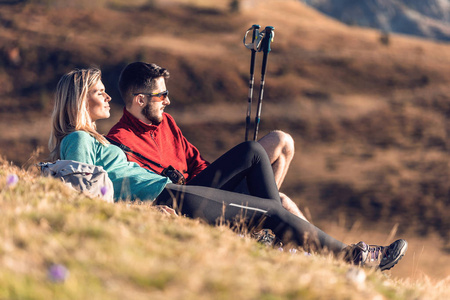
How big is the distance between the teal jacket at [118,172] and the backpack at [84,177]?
287 mm

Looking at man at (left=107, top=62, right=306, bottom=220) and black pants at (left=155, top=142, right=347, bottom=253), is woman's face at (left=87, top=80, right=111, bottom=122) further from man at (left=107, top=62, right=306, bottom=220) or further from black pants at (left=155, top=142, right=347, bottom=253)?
black pants at (left=155, top=142, right=347, bottom=253)

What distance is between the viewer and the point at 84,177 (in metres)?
4.20

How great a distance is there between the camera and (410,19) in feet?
364

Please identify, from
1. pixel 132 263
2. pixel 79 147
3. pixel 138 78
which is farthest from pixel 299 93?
pixel 132 263

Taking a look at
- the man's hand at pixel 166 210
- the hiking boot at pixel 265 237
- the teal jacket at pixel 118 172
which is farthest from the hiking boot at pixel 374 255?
the teal jacket at pixel 118 172

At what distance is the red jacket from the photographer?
17.2 ft

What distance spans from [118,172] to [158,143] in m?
0.91

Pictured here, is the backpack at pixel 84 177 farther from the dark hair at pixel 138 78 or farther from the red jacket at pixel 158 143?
the dark hair at pixel 138 78

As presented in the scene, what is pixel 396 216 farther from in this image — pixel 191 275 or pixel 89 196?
pixel 191 275

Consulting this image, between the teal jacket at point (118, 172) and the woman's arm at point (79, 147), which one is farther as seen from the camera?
the teal jacket at point (118, 172)

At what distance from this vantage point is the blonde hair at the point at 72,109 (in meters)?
4.72

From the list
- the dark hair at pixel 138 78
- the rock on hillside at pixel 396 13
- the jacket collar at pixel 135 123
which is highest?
the rock on hillside at pixel 396 13

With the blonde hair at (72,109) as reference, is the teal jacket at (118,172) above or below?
below

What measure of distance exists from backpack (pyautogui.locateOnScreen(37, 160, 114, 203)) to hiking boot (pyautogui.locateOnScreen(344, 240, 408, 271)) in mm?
2262
